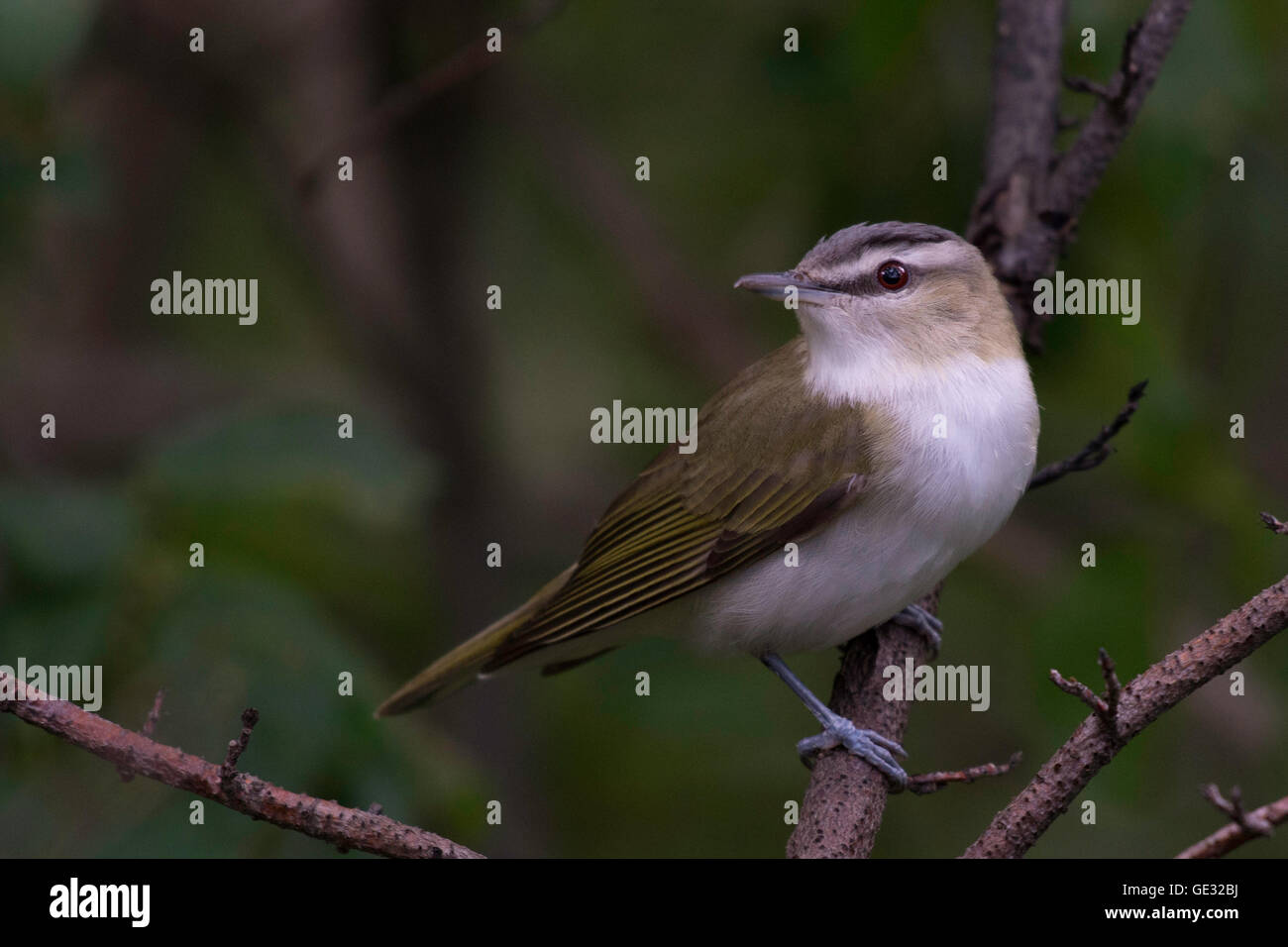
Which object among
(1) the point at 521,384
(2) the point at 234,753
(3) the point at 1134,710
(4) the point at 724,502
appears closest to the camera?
(2) the point at 234,753

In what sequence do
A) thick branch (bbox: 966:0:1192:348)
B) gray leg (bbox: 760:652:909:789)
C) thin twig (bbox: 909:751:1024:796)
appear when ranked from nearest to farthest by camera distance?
1. thin twig (bbox: 909:751:1024:796)
2. gray leg (bbox: 760:652:909:789)
3. thick branch (bbox: 966:0:1192:348)

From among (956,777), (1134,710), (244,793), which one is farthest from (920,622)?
(244,793)

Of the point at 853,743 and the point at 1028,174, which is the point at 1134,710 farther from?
the point at 1028,174

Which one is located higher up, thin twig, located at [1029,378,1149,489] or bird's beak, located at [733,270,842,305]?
bird's beak, located at [733,270,842,305]

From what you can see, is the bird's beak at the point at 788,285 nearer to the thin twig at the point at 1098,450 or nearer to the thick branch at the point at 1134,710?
the thin twig at the point at 1098,450

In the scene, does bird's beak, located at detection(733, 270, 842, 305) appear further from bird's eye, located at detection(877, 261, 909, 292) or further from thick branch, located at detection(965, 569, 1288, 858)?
thick branch, located at detection(965, 569, 1288, 858)

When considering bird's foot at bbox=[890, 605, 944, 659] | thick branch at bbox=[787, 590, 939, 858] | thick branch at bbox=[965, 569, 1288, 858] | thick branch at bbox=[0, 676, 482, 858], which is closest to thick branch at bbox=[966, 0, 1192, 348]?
bird's foot at bbox=[890, 605, 944, 659]
